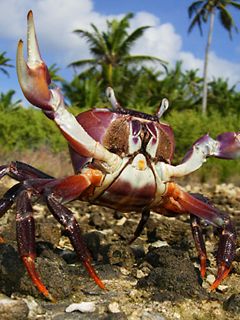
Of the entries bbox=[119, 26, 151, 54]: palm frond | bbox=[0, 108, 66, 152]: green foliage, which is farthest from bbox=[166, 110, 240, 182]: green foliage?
bbox=[119, 26, 151, 54]: palm frond

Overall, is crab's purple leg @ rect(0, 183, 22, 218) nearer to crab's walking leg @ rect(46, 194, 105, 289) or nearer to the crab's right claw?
crab's walking leg @ rect(46, 194, 105, 289)

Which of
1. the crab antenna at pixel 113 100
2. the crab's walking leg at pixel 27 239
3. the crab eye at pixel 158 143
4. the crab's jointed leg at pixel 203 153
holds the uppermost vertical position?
the crab antenna at pixel 113 100

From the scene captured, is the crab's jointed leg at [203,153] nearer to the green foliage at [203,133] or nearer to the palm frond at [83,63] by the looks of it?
the green foliage at [203,133]

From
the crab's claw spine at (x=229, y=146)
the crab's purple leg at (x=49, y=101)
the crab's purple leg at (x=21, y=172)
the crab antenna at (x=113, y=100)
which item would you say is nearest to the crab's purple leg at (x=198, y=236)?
the crab's claw spine at (x=229, y=146)

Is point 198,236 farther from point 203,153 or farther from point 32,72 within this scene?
point 32,72

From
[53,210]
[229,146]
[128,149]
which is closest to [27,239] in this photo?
[53,210]

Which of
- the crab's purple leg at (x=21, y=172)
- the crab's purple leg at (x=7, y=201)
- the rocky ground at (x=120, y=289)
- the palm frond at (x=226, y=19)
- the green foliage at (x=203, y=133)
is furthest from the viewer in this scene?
the palm frond at (x=226, y=19)

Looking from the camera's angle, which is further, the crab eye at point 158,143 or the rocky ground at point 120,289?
the crab eye at point 158,143
